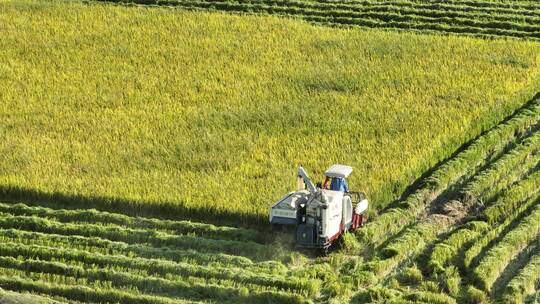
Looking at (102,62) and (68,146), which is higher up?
(102,62)

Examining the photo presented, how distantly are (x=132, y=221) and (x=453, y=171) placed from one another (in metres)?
6.17

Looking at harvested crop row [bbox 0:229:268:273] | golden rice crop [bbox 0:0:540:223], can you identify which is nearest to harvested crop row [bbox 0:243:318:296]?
harvested crop row [bbox 0:229:268:273]

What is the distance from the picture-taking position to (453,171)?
927 inches

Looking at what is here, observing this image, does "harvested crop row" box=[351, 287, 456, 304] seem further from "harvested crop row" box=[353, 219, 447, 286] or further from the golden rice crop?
the golden rice crop

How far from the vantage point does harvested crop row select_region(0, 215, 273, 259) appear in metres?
20.0

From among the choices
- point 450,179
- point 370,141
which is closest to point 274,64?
point 370,141

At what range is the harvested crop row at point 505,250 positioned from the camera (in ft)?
62.1

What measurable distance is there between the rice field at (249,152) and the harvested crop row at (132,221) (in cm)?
3

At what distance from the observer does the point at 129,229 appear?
2069 cm

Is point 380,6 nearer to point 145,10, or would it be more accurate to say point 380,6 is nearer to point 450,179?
Answer: point 145,10

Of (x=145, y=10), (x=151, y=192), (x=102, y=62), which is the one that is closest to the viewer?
(x=151, y=192)

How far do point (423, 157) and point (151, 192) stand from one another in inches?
210

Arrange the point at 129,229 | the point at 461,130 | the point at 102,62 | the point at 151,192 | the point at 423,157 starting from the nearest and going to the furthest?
the point at 129,229, the point at 151,192, the point at 423,157, the point at 461,130, the point at 102,62

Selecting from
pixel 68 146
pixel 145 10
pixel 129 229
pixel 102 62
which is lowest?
pixel 129 229
